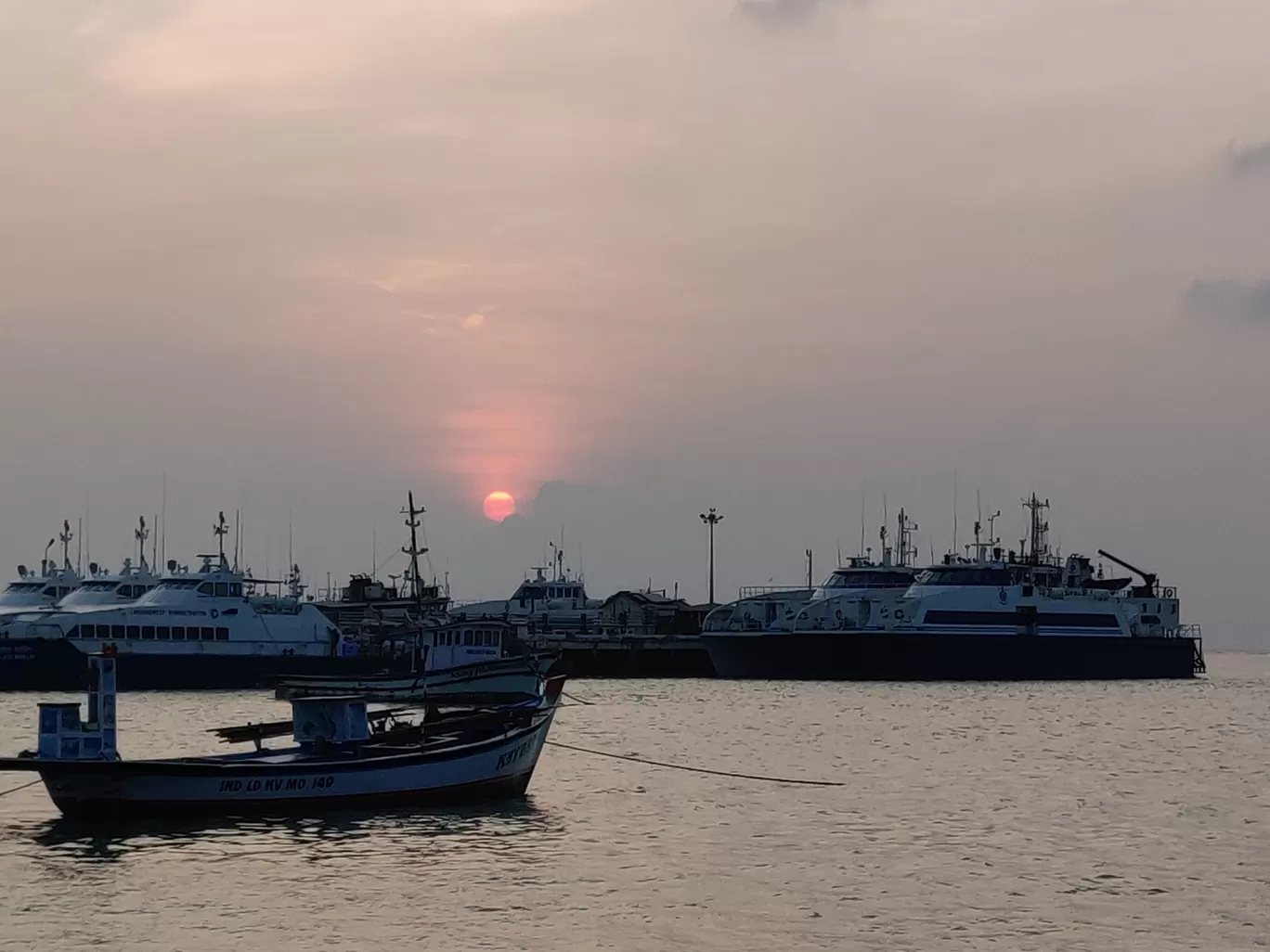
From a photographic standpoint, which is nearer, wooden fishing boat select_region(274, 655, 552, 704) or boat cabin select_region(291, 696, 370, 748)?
boat cabin select_region(291, 696, 370, 748)

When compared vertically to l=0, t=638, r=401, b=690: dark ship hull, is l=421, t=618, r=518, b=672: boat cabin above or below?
above

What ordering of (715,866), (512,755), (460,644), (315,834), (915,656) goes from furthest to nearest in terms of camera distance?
(915,656) < (460,644) < (512,755) < (315,834) < (715,866)

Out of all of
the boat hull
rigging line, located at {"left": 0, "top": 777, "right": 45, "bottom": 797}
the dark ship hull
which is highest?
the dark ship hull

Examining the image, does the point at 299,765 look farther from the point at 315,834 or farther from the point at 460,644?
the point at 460,644

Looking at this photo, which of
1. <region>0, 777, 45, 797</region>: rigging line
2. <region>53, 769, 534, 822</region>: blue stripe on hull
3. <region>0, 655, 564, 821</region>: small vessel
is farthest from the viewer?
<region>0, 777, 45, 797</region>: rigging line

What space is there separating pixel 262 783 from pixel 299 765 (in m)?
0.82

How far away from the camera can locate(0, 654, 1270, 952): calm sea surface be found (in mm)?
26344

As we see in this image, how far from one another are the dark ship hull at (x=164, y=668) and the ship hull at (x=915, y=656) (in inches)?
1096

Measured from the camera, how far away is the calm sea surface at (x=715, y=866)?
86.4 feet

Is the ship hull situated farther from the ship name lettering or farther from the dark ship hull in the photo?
the ship name lettering

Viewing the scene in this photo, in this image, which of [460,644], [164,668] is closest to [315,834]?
[460,644]

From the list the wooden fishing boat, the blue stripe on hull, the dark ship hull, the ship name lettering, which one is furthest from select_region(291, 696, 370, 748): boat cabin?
the dark ship hull

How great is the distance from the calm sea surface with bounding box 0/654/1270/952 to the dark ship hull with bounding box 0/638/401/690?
108 feet

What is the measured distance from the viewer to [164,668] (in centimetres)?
8869
